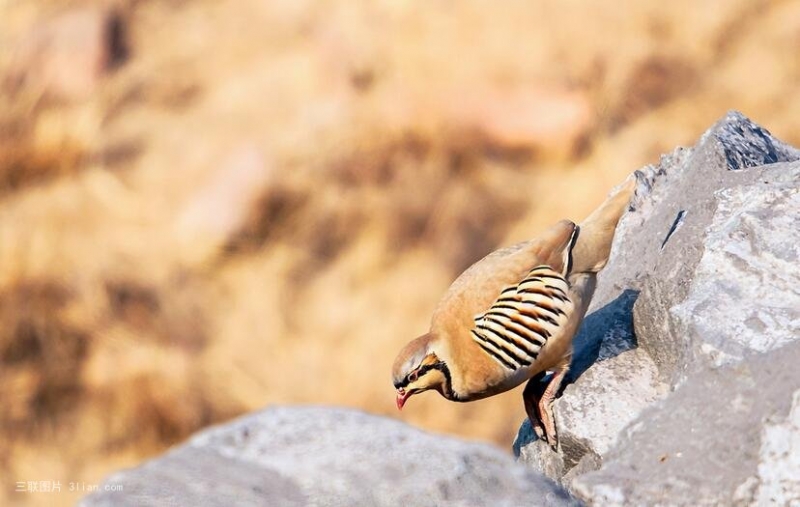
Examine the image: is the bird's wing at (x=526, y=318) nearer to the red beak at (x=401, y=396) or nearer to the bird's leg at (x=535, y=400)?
the bird's leg at (x=535, y=400)

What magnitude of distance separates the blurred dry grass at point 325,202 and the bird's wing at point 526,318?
5320 mm

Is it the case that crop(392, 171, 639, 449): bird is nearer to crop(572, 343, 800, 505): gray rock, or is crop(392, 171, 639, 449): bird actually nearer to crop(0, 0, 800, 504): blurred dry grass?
crop(572, 343, 800, 505): gray rock

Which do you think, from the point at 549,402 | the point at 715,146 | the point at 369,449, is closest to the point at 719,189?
the point at 715,146

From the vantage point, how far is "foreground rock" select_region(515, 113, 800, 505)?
9.10 ft

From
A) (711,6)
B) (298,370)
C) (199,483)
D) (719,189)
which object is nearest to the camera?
(199,483)

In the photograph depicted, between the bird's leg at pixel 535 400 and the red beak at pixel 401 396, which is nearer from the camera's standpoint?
the bird's leg at pixel 535 400

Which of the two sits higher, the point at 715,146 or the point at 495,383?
the point at 715,146

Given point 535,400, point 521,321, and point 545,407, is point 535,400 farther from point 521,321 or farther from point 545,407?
point 521,321

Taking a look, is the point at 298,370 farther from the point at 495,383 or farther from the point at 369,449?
the point at 369,449

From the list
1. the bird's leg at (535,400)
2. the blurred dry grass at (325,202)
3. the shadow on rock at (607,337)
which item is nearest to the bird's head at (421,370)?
the bird's leg at (535,400)

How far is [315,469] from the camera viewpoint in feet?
8.99

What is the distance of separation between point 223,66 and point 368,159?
160 cm

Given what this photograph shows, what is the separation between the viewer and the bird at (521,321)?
3986 millimetres

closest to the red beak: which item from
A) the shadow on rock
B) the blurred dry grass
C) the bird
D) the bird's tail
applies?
the bird
